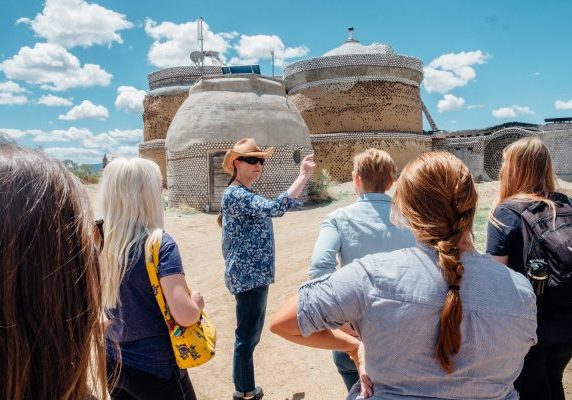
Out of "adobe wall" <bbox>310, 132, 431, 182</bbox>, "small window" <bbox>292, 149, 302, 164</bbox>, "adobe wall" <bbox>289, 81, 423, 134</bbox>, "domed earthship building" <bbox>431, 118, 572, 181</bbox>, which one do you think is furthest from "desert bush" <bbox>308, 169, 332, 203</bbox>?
"domed earthship building" <bbox>431, 118, 572, 181</bbox>

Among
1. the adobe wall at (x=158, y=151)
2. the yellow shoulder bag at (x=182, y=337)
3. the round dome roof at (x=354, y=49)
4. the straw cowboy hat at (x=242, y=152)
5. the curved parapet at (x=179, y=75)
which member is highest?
the round dome roof at (x=354, y=49)

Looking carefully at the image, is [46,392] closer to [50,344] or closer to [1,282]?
[50,344]

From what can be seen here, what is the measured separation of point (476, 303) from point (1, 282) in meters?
1.16

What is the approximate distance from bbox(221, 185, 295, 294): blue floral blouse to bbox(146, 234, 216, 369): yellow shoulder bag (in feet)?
2.96

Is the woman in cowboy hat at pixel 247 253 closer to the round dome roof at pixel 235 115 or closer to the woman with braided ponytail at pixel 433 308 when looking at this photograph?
the woman with braided ponytail at pixel 433 308

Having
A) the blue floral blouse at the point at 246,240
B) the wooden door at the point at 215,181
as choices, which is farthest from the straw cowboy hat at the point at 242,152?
the wooden door at the point at 215,181

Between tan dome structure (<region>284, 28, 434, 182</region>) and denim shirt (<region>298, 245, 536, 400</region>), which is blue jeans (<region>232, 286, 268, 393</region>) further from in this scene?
tan dome structure (<region>284, 28, 434, 182</region>)

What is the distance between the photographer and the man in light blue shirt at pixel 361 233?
2242 millimetres

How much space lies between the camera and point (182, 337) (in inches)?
74.2

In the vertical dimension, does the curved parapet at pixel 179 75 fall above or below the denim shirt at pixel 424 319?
above

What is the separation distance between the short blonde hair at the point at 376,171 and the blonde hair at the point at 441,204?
39.0 inches

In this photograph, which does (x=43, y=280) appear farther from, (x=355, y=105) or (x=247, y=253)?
(x=355, y=105)

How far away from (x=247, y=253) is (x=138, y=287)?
1.06 meters

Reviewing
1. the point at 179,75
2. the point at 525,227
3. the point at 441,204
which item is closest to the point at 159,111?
the point at 179,75
